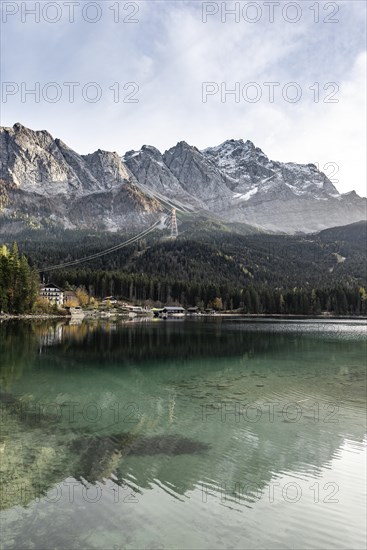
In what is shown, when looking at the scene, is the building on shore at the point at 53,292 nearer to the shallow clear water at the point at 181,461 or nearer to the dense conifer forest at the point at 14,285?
the dense conifer forest at the point at 14,285

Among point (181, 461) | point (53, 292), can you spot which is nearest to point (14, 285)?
point (53, 292)

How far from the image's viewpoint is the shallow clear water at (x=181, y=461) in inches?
483

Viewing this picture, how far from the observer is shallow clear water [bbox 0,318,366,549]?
1227 centimetres

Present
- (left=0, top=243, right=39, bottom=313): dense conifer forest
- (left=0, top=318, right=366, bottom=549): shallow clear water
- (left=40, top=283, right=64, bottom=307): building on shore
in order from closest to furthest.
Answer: (left=0, top=318, right=366, bottom=549): shallow clear water
(left=0, top=243, right=39, bottom=313): dense conifer forest
(left=40, top=283, right=64, bottom=307): building on shore

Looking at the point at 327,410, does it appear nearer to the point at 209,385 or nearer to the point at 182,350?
the point at 209,385

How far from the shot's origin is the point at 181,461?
17562 mm

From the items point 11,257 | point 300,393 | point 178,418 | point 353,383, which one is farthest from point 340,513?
point 11,257

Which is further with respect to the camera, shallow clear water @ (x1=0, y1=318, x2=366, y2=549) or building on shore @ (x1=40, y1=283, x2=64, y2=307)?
building on shore @ (x1=40, y1=283, x2=64, y2=307)

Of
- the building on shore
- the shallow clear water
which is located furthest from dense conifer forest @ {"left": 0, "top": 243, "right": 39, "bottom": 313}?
the shallow clear water

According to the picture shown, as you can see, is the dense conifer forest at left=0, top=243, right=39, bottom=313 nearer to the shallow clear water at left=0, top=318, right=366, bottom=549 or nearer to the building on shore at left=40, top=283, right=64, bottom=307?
the building on shore at left=40, top=283, right=64, bottom=307

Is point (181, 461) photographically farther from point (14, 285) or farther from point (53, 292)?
point (53, 292)

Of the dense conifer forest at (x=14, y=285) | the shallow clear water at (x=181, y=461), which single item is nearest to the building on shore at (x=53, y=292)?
the dense conifer forest at (x=14, y=285)

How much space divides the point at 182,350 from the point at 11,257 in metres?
69.9

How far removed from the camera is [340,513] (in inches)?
539
